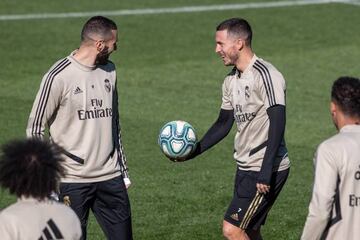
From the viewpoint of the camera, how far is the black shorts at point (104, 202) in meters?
10.2

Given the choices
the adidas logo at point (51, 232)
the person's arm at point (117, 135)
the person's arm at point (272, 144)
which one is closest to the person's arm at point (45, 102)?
the person's arm at point (117, 135)

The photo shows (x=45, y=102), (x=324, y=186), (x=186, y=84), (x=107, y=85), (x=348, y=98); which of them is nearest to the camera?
(x=324, y=186)

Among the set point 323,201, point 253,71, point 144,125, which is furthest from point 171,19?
point 323,201

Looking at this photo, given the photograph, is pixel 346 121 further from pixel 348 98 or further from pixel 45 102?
pixel 45 102

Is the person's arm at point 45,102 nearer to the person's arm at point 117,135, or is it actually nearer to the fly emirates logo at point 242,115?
the person's arm at point 117,135

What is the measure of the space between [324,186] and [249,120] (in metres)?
2.83

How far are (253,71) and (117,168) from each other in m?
1.54

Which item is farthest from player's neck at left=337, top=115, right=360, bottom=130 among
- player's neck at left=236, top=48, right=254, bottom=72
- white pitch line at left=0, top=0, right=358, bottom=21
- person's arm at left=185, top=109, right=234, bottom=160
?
white pitch line at left=0, top=0, right=358, bottom=21

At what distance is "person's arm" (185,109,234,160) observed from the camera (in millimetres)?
10922

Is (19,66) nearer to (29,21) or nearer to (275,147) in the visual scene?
(29,21)

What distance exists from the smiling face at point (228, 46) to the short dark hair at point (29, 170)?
393 cm

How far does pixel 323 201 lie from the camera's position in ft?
25.2

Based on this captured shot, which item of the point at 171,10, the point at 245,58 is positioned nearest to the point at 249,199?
the point at 245,58

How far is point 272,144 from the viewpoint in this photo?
33.2 feet
